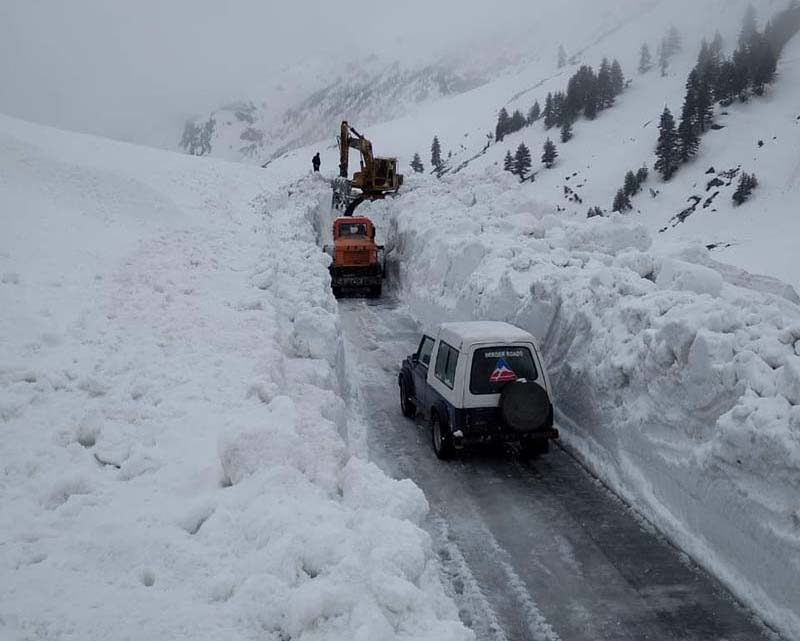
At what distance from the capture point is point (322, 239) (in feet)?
108

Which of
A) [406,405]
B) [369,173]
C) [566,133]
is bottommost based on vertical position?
[406,405]

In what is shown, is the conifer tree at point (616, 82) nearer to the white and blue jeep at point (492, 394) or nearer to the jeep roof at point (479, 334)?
the jeep roof at point (479, 334)

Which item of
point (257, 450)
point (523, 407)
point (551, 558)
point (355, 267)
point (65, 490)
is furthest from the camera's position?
point (355, 267)

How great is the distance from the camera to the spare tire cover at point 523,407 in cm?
917

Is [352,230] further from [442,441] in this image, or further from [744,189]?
[744,189]

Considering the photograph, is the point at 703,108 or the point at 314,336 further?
the point at 703,108

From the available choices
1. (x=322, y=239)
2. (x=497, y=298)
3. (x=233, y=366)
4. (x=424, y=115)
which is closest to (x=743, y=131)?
(x=322, y=239)

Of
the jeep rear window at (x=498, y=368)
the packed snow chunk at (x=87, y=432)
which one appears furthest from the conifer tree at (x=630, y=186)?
the packed snow chunk at (x=87, y=432)

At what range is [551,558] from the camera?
7367 millimetres

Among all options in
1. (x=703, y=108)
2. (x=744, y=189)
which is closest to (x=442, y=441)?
(x=744, y=189)

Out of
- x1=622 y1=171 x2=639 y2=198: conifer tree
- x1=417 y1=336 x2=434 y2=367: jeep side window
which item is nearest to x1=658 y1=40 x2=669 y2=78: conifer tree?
x1=622 y1=171 x2=639 y2=198: conifer tree

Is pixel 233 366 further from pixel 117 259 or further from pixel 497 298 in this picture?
pixel 497 298

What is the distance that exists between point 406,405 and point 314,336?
2.27 m

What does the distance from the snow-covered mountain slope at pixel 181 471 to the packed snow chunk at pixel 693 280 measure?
5.82 metres
